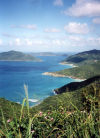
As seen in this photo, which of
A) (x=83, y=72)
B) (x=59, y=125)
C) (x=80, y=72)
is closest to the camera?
(x=59, y=125)

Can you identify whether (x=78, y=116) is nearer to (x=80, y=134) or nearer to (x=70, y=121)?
(x=70, y=121)

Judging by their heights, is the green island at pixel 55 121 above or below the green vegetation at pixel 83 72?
above

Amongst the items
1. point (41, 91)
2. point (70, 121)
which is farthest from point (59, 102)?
point (41, 91)

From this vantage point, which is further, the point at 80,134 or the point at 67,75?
the point at 67,75

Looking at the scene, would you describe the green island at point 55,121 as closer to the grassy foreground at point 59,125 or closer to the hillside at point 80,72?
the grassy foreground at point 59,125

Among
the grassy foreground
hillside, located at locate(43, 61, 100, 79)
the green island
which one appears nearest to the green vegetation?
hillside, located at locate(43, 61, 100, 79)

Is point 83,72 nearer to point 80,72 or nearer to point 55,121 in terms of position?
point 80,72

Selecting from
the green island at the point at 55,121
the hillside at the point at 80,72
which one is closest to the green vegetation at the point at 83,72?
the hillside at the point at 80,72

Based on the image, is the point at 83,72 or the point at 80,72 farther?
the point at 80,72

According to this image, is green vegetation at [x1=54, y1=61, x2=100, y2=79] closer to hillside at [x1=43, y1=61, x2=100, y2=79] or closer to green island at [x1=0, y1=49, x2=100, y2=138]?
hillside at [x1=43, y1=61, x2=100, y2=79]

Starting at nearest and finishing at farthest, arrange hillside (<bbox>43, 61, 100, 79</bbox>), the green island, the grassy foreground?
the green island < the grassy foreground < hillside (<bbox>43, 61, 100, 79</bbox>)

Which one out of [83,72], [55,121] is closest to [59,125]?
[55,121]
